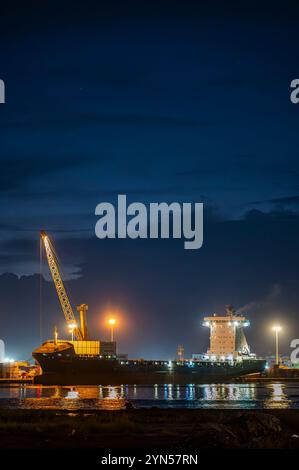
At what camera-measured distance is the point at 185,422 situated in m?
38.9

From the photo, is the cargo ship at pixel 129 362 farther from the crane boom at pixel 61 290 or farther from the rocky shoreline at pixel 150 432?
the rocky shoreline at pixel 150 432

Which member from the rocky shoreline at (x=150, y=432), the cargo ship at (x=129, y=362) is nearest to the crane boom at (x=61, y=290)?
the cargo ship at (x=129, y=362)

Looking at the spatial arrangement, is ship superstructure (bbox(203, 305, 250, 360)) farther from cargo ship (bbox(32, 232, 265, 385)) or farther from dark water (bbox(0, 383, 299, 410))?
dark water (bbox(0, 383, 299, 410))

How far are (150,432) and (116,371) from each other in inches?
3198

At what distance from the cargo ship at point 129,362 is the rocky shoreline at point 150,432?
72.5 meters

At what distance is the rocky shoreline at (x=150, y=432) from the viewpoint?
29953 millimetres

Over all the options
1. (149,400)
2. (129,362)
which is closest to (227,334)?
(129,362)

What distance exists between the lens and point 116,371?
115m

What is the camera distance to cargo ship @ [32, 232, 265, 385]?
113688mm

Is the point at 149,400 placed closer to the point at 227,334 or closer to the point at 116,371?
the point at 116,371

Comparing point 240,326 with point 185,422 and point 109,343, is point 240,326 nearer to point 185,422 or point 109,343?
point 109,343

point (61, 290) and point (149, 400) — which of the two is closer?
point (149, 400)

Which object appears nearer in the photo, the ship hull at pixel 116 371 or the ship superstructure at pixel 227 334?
the ship hull at pixel 116 371
